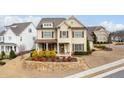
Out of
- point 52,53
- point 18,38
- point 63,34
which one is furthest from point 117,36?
point 18,38

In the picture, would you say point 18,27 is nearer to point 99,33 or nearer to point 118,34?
point 99,33

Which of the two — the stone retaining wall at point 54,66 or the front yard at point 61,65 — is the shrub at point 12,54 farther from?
the stone retaining wall at point 54,66

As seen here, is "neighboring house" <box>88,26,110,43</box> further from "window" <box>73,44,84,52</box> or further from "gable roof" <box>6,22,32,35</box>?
"gable roof" <box>6,22,32,35</box>

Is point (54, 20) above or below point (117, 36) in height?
above

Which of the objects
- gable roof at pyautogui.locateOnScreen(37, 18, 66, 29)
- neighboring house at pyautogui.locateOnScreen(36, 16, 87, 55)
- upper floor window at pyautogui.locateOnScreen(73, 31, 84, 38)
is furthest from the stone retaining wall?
gable roof at pyautogui.locateOnScreen(37, 18, 66, 29)

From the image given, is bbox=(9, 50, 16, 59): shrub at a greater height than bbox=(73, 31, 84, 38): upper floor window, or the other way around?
bbox=(73, 31, 84, 38): upper floor window

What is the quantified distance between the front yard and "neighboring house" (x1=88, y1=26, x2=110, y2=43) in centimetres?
11

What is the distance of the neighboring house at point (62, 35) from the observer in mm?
5359

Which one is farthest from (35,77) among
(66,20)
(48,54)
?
(66,20)

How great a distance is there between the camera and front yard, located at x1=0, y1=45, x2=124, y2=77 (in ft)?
17.6

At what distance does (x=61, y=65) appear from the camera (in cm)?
538

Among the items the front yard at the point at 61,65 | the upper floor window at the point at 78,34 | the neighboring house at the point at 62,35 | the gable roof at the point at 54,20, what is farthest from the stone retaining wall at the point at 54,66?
the gable roof at the point at 54,20

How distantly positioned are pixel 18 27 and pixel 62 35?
39 cm
